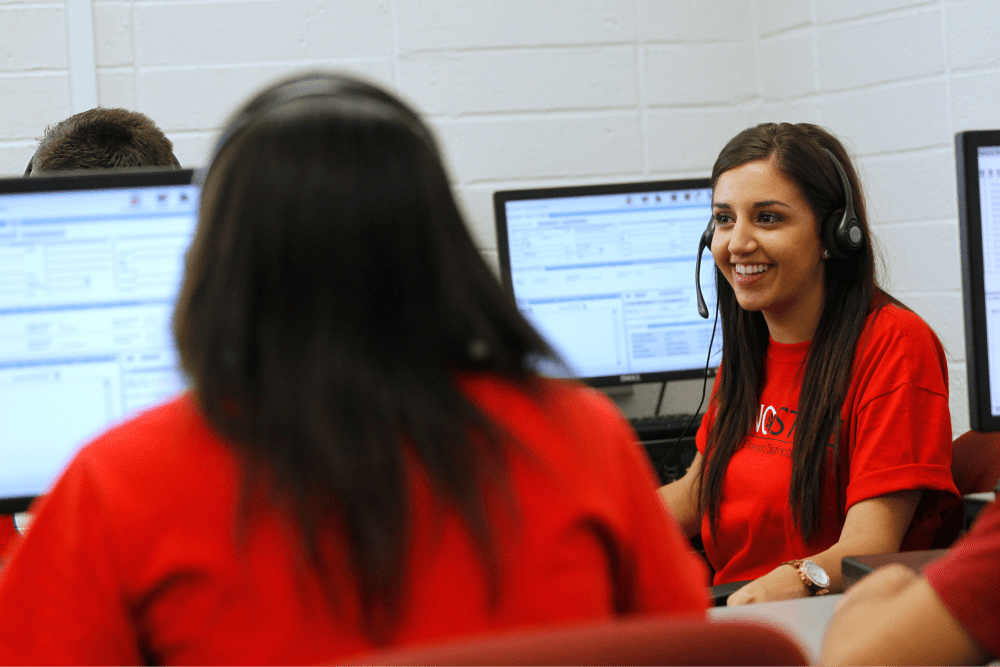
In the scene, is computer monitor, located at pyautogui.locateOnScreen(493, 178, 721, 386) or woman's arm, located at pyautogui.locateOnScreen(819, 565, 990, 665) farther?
computer monitor, located at pyautogui.locateOnScreen(493, 178, 721, 386)

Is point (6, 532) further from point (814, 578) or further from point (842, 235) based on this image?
point (842, 235)

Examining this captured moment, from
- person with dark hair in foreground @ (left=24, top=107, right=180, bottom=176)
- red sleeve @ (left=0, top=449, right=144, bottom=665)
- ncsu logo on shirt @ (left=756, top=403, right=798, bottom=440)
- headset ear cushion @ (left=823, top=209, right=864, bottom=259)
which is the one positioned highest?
person with dark hair in foreground @ (left=24, top=107, right=180, bottom=176)

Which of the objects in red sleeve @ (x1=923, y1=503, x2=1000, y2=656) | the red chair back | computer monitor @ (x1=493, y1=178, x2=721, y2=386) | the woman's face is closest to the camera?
the red chair back

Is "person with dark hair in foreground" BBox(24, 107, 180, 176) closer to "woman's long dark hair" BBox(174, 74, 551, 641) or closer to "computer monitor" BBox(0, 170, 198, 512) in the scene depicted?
"computer monitor" BBox(0, 170, 198, 512)

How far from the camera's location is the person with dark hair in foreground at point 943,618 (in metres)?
0.67

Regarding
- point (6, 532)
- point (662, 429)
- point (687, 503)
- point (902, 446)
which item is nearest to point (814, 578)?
point (902, 446)

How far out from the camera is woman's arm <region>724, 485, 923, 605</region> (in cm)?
115

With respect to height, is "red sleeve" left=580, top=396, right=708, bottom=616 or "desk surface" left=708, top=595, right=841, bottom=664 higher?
"red sleeve" left=580, top=396, right=708, bottom=616

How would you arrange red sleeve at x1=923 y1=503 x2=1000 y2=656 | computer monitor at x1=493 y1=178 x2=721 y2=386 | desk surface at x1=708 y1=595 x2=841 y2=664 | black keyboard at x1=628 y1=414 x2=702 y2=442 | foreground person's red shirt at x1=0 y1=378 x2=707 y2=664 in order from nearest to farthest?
foreground person's red shirt at x1=0 y1=378 x2=707 y2=664 < red sleeve at x1=923 y1=503 x2=1000 y2=656 < desk surface at x1=708 y1=595 x2=841 y2=664 < black keyboard at x1=628 y1=414 x2=702 y2=442 < computer monitor at x1=493 y1=178 x2=721 y2=386

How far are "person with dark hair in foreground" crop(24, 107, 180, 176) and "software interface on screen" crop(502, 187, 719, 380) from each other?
2.65ft

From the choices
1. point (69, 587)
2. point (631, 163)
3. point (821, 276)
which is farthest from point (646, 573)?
point (631, 163)

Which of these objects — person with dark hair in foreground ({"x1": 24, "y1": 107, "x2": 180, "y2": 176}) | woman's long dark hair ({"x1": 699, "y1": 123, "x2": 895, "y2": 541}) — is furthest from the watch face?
person with dark hair in foreground ({"x1": 24, "y1": 107, "x2": 180, "y2": 176})

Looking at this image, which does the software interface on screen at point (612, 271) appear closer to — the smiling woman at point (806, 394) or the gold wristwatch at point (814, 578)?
the smiling woman at point (806, 394)

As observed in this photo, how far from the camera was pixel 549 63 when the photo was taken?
6.95 feet
